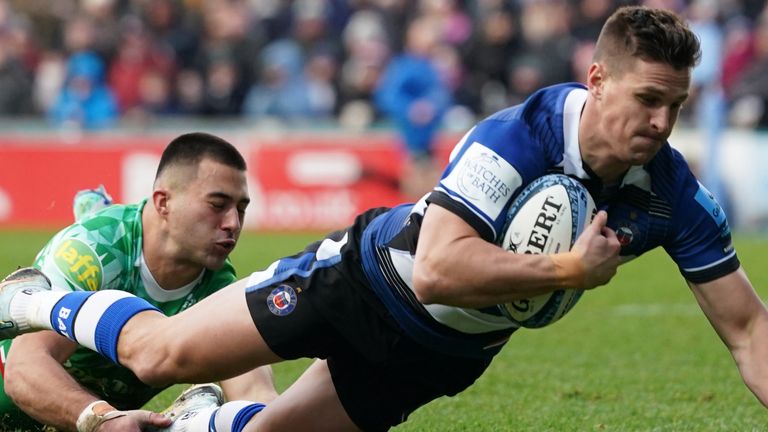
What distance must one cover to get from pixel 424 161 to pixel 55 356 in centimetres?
1261

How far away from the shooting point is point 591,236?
4340mm

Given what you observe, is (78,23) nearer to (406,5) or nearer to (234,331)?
(406,5)

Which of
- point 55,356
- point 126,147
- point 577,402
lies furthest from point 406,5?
point 55,356

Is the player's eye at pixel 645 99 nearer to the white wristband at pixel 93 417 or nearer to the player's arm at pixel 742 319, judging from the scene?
the player's arm at pixel 742 319

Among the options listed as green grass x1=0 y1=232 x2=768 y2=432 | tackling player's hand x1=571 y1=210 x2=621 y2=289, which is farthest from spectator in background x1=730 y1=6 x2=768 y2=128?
tackling player's hand x1=571 y1=210 x2=621 y2=289

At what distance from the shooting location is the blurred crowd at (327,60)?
18.2 meters

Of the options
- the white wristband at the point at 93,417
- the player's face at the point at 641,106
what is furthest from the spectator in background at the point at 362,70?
the player's face at the point at 641,106

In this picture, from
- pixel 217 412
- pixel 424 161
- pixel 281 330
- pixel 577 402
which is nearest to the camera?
pixel 281 330

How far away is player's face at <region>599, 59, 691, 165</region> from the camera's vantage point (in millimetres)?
4465

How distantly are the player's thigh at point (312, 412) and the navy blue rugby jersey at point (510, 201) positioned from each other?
564 mm

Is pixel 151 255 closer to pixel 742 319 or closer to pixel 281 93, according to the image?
pixel 742 319

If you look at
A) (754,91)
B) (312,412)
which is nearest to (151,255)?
(312,412)

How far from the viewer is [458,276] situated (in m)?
4.34

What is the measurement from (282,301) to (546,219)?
3.47ft
